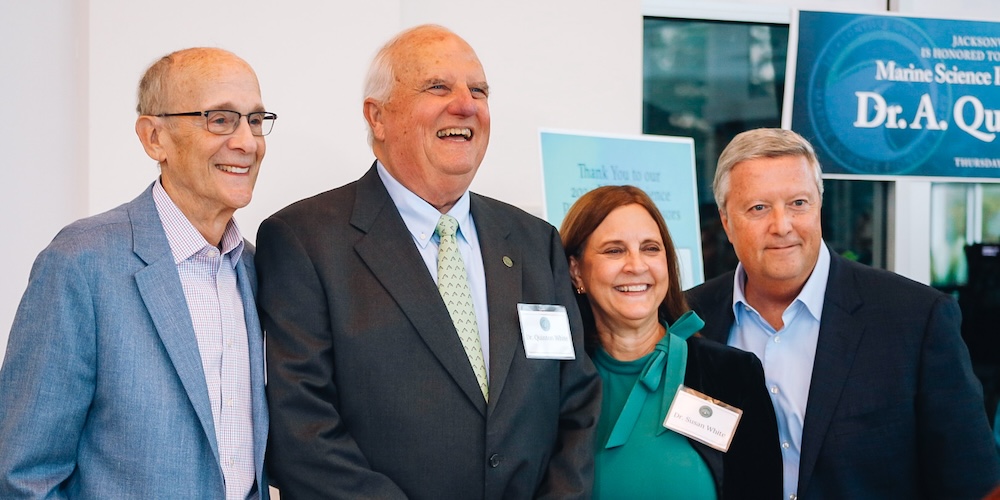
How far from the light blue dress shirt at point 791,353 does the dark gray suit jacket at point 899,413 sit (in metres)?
0.08

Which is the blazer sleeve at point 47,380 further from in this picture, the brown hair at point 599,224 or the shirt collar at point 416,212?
the brown hair at point 599,224

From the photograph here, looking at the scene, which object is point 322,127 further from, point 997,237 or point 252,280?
point 997,237

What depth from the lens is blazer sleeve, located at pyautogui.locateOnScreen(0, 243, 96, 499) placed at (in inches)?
71.1

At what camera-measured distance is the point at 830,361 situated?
259 cm

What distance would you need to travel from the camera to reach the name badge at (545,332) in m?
2.31

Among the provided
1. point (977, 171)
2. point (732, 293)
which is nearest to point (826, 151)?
point (977, 171)

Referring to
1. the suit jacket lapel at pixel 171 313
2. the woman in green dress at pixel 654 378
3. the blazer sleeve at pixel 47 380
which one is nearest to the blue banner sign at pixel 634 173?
the woman in green dress at pixel 654 378

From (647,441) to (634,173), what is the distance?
1762mm

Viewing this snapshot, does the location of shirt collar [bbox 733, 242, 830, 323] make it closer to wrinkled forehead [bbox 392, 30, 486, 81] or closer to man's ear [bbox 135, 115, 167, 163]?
wrinkled forehead [bbox 392, 30, 486, 81]

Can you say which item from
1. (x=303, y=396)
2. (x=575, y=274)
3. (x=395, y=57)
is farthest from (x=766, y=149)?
(x=303, y=396)

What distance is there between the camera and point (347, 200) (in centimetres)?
236

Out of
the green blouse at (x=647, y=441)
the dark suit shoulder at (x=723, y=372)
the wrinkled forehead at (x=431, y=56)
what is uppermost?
the wrinkled forehead at (x=431, y=56)

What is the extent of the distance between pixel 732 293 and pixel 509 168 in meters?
1.54

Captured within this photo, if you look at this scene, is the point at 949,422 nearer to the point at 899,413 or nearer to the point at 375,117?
the point at 899,413
